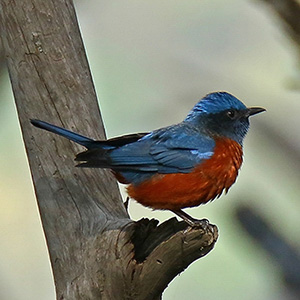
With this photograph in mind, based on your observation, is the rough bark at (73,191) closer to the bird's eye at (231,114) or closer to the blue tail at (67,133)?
the blue tail at (67,133)

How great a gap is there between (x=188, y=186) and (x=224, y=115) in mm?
814

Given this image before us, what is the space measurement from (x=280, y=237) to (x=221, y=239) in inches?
147

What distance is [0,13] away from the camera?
15.6 ft

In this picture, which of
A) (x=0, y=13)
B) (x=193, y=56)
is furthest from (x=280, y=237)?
(x=193, y=56)

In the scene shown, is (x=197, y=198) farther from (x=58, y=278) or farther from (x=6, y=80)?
(x=6, y=80)

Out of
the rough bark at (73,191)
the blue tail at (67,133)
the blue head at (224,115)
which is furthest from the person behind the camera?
the blue head at (224,115)

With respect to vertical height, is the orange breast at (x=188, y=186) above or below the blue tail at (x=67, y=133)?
below

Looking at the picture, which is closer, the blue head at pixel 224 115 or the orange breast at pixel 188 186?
the orange breast at pixel 188 186

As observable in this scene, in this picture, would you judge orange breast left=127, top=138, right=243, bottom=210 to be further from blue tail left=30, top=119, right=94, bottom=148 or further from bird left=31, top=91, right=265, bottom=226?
blue tail left=30, top=119, right=94, bottom=148

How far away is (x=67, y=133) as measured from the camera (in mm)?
4102

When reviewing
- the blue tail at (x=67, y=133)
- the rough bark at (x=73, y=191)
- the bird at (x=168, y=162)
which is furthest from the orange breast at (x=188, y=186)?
the blue tail at (x=67, y=133)

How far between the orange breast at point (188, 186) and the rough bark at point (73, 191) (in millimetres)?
215

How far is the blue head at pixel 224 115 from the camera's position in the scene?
189 inches

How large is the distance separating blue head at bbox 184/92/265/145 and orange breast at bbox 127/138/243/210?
39 cm
